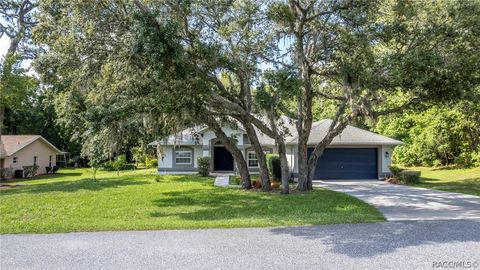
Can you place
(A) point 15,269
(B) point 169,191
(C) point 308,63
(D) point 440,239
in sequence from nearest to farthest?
(A) point 15,269 → (D) point 440,239 → (C) point 308,63 → (B) point 169,191

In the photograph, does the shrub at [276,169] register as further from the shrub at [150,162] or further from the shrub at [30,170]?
the shrub at [30,170]

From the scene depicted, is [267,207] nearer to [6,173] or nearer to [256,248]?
[256,248]

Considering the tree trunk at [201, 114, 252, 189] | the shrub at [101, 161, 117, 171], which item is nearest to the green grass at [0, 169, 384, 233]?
the tree trunk at [201, 114, 252, 189]

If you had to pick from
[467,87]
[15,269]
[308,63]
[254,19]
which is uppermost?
[254,19]

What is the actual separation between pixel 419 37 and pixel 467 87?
250 centimetres

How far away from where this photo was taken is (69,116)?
14.9m

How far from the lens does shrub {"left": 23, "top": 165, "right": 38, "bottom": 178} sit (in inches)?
1250

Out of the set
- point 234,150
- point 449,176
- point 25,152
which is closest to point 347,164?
point 449,176

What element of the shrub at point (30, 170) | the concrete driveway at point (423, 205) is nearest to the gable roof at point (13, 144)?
the shrub at point (30, 170)

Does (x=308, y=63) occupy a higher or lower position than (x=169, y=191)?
higher

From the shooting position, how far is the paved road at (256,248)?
6098 mm

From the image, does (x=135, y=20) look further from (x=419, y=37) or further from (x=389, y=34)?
(x=419, y=37)

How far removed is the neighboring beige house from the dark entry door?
1575 cm

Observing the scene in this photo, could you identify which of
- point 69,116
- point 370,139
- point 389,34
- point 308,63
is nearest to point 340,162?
point 370,139
